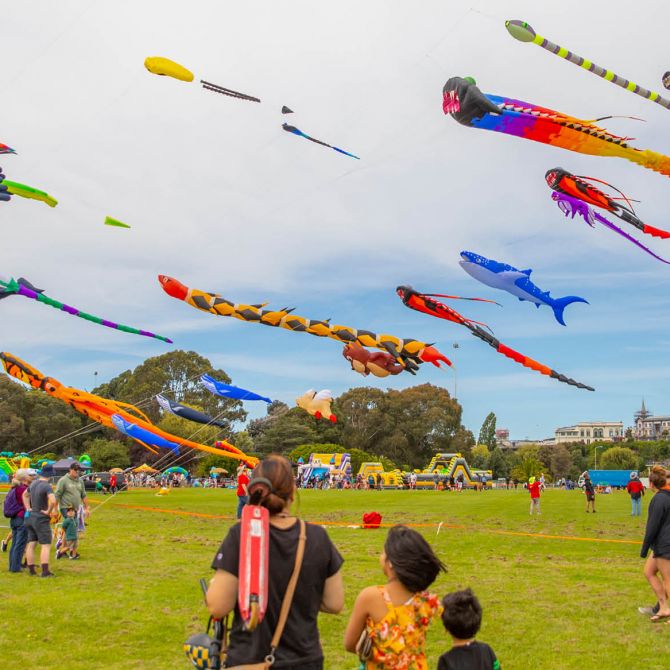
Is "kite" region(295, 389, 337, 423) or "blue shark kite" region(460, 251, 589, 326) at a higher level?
"blue shark kite" region(460, 251, 589, 326)

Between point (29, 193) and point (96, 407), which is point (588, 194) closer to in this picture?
point (29, 193)

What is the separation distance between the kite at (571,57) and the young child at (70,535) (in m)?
9.84

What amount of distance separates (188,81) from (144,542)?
28.2ft

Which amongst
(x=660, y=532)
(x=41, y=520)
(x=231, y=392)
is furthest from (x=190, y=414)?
(x=660, y=532)

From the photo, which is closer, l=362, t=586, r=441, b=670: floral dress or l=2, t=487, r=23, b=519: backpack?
l=362, t=586, r=441, b=670: floral dress

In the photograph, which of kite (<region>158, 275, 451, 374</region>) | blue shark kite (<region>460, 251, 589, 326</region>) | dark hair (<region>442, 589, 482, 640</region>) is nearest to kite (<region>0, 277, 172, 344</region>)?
kite (<region>158, 275, 451, 374</region>)

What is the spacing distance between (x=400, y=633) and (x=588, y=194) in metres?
11.1

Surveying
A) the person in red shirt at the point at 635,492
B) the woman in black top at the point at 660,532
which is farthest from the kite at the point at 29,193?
the person in red shirt at the point at 635,492

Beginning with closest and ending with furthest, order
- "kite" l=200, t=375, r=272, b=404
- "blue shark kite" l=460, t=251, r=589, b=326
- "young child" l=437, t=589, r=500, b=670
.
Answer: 1. "young child" l=437, t=589, r=500, b=670
2. "blue shark kite" l=460, t=251, r=589, b=326
3. "kite" l=200, t=375, r=272, b=404

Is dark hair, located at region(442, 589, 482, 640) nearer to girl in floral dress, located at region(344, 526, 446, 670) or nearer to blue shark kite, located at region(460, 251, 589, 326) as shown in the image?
girl in floral dress, located at region(344, 526, 446, 670)

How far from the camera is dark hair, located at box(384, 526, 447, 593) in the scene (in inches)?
145

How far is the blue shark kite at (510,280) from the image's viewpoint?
46.1 feet

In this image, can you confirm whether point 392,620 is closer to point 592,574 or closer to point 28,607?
point 28,607

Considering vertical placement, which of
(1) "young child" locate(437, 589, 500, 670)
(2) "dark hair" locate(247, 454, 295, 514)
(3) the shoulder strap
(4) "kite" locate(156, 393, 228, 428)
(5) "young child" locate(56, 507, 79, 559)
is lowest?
(5) "young child" locate(56, 507, 79, 559)
